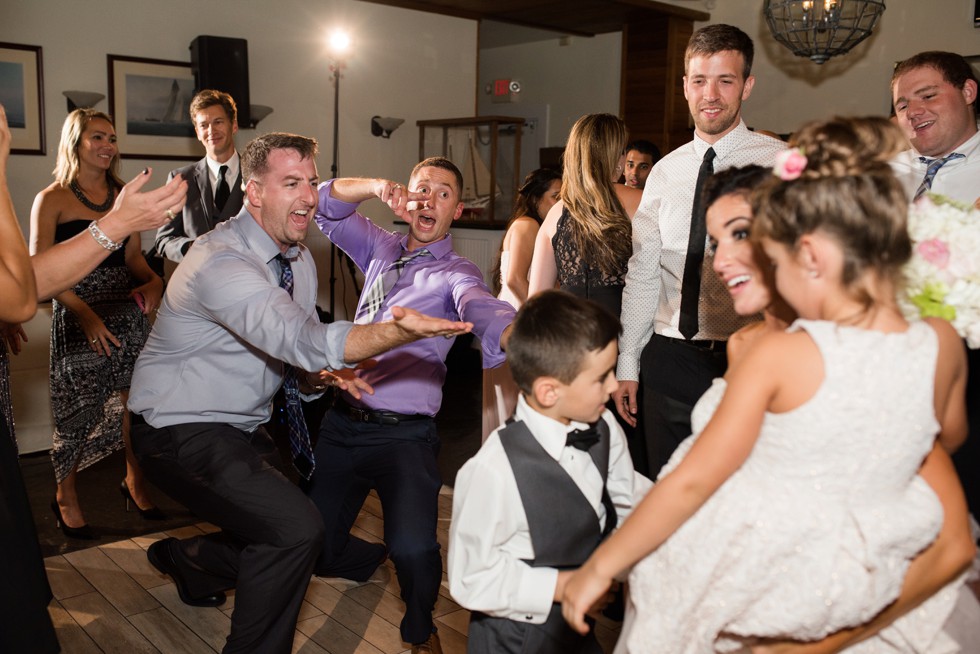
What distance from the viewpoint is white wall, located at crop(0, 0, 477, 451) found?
6.14 metres

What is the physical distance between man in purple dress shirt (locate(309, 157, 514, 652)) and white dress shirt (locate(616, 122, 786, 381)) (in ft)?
1.60

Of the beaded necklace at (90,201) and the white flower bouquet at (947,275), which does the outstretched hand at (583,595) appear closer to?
the white flower bouquet at (947,275)

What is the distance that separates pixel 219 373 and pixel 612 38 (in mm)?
8251

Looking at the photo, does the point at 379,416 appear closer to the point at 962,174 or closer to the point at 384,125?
the point at 962,174

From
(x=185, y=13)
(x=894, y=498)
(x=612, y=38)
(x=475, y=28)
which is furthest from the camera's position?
(x=612, y=38)

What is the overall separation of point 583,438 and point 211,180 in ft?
11.0

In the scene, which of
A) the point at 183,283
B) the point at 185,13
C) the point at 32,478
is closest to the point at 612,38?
the point at 185,13

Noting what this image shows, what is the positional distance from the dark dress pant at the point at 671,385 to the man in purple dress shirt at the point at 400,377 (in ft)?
1.77

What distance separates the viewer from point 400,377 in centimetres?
302

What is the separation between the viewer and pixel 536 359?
1793mm

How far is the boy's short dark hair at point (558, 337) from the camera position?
1.77 meters

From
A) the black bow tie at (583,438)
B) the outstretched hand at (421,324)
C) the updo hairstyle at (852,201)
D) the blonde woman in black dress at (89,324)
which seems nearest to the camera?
the updo hairstyle at (852,201)

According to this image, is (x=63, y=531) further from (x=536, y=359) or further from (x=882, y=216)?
(x=882, y=216)

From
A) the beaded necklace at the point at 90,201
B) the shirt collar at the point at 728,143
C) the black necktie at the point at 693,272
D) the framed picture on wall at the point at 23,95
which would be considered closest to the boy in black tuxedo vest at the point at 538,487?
the black necktie at the point at 693,272
